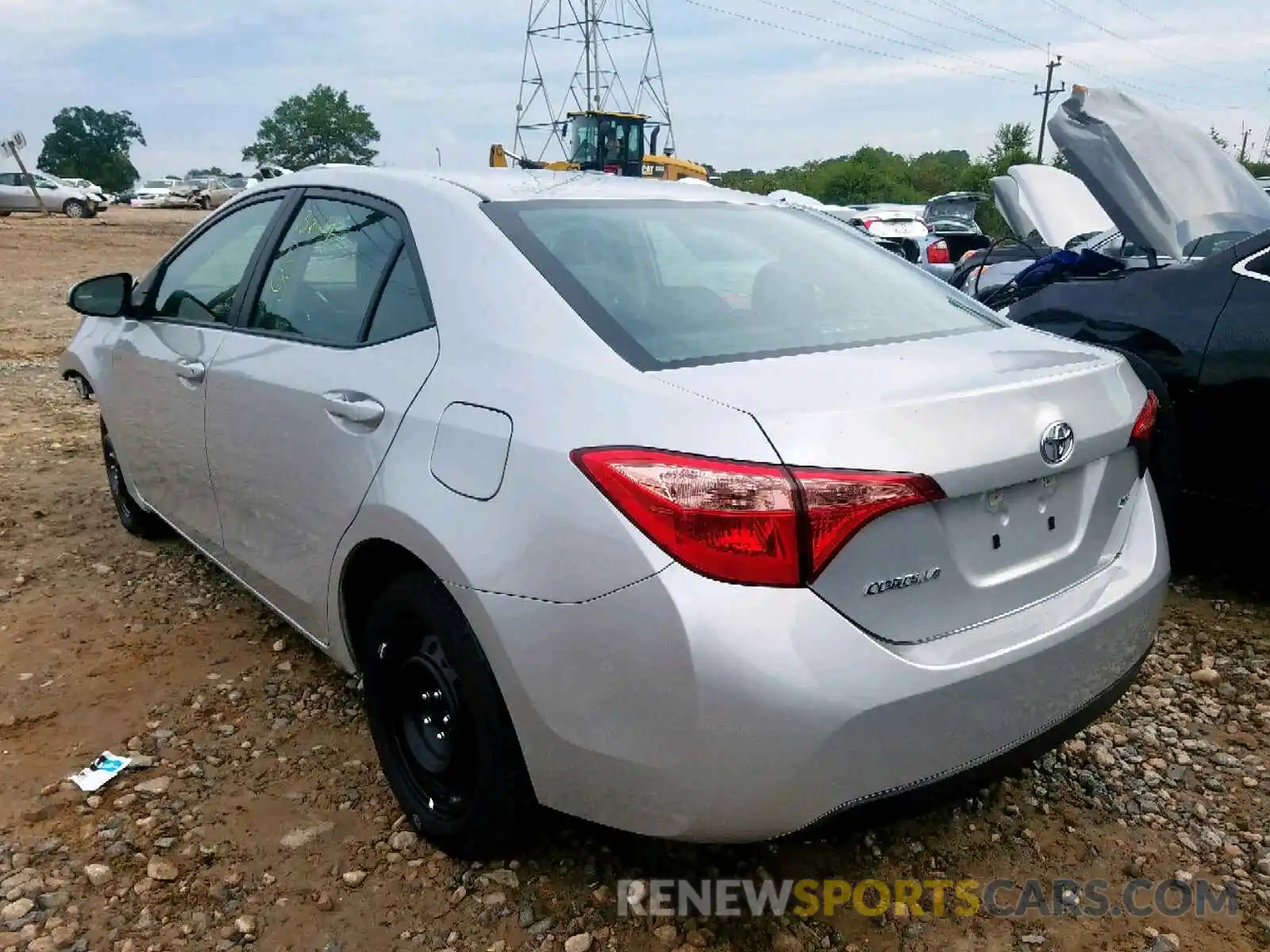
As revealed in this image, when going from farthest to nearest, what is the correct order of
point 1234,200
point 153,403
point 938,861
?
point 1234,200 < point 153,403 < point 938,861

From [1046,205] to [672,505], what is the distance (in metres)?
5.13

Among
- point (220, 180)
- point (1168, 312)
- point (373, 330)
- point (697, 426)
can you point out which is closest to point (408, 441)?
point (373, 330)

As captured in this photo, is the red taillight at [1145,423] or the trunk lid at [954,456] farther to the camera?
the red taillight at [1145,423]

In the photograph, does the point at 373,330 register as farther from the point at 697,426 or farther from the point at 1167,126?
the point at 1167,126

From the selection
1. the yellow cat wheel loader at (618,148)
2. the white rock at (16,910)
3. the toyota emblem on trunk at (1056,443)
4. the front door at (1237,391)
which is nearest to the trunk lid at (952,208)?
A: the yellow cat wheel loader at (618,148)

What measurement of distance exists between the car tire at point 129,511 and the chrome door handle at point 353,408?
92.0 inches

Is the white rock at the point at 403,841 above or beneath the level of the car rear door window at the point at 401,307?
beneath

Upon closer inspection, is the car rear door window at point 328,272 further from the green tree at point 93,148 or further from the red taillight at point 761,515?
the green tree at point 93,148

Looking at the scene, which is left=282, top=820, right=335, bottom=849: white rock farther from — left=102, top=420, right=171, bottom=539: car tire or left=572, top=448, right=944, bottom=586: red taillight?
left=102, top=420, right=171, bottom=539: car tire

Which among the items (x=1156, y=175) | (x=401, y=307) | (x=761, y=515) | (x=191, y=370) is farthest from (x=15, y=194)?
(x=761, y=515)

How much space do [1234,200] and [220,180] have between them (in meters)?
49.3

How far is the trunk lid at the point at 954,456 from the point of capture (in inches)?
66.8

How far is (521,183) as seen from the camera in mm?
2656

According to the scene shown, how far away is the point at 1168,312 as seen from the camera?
365 cm
